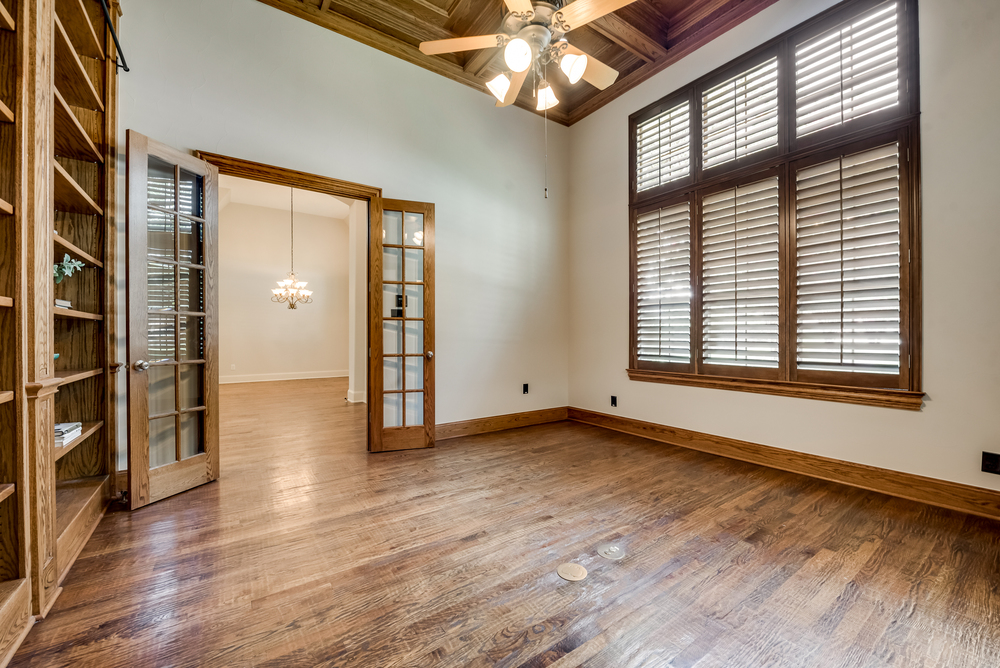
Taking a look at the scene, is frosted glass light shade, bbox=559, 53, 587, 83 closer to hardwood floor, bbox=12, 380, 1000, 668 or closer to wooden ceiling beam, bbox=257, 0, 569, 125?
wooden ceiling beam, bbox=257, 0, 569, 125

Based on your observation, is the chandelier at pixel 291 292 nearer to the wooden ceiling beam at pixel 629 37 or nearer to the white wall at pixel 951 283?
the wooden ceiling beam at pixel 629 37

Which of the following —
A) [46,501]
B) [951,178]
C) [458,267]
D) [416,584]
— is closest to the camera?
[46,501]

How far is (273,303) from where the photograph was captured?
352 inches

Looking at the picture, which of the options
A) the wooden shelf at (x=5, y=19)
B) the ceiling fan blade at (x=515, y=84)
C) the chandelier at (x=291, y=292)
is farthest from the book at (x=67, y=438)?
the chandelier at (x=291, y=292)

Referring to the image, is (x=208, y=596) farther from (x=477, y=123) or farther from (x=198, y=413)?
(x=477, y=123)

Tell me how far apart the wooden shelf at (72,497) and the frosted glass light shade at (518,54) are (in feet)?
10.3

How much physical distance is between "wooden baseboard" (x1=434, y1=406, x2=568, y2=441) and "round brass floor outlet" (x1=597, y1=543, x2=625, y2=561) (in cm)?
226

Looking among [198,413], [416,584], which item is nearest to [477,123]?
[198,413]

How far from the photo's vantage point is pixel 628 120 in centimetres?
427

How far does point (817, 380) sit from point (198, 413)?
4.45m

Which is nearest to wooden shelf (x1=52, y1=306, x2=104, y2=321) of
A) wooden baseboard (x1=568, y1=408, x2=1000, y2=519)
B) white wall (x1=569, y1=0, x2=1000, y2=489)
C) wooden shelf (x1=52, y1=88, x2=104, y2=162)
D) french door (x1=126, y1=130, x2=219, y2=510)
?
french door (x1=126, y1=130, x2=219, y2=510)

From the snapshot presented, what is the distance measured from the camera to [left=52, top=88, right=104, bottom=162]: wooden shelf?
6.16 ft

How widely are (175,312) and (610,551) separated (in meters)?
3.03

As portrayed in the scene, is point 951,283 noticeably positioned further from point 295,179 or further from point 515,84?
point 295,179
